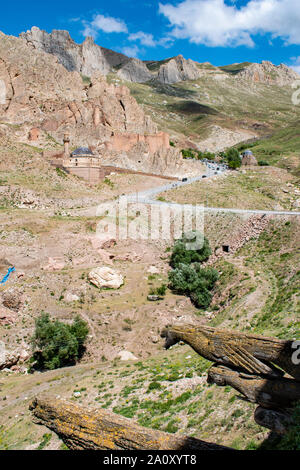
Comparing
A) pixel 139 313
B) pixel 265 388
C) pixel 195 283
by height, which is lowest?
pixel 139 313

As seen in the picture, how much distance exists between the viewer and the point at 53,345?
19.8 m

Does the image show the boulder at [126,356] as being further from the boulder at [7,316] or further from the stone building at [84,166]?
the stone building at [84,166]

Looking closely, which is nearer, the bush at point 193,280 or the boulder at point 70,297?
the boulder at point 70,297

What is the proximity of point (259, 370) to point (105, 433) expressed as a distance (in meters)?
2.75

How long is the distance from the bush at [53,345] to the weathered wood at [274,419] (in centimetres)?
1666

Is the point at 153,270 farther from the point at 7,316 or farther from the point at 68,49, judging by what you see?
the point at 68,49

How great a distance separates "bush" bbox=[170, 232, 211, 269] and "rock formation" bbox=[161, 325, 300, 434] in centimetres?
2658

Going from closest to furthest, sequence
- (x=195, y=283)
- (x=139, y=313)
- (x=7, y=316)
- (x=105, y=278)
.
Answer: (x=7, y=316) < (x=139, y=313) < (x=195, y=283) < (x=105, y=278)

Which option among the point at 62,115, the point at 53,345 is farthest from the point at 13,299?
the point at 62,115

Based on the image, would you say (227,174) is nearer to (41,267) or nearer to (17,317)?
(41,267)

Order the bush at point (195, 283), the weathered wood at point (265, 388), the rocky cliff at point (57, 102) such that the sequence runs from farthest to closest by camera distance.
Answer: the rocky cliff at point (57, 102) → the bush at point (195, 283) → the weathered wood at point (265, 388)

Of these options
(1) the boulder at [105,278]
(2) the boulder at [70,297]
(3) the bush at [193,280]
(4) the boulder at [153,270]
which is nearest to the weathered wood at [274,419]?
(2) the boulder at [70,297]

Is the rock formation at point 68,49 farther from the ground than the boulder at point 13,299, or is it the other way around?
the rock formation at point 68,49

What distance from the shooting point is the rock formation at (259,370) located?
15.3 feet
